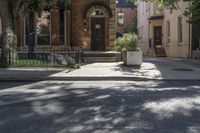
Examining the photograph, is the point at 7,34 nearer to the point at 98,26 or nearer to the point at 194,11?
the point at 98,26

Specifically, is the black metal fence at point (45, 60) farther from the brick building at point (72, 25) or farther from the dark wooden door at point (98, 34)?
the dark wooden door at point (98, 34)

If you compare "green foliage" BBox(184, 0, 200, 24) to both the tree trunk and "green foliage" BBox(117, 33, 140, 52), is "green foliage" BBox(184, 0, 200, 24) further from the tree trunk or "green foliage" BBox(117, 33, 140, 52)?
the tree trunk

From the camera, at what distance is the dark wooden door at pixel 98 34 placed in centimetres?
3109

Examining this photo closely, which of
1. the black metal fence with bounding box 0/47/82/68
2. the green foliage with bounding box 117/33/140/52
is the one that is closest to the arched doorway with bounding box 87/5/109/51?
the black metal fence with bounding box 0/47/82/68

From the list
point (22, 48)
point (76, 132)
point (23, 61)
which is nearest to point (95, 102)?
point (76, 132)

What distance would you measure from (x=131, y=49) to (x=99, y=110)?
14.1 metres

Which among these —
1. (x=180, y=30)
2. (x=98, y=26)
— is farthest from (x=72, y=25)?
(x=180, y=30)

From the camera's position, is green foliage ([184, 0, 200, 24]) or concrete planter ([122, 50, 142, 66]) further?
green foliage ([184, 0, 200, 24])

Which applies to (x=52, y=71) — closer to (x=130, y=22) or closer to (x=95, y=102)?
(x=95, y=102)

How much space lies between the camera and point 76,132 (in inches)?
315

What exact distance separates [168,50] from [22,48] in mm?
14880

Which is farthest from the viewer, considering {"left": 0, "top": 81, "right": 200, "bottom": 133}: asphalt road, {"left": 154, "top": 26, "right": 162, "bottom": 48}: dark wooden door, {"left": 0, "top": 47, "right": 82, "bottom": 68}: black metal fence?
{"left": 154, "top": 26, "right": 162, "bottom": 48}: dark wooden door

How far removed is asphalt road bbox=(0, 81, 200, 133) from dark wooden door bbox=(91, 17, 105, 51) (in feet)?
54.2

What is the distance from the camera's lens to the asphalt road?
840 cm
